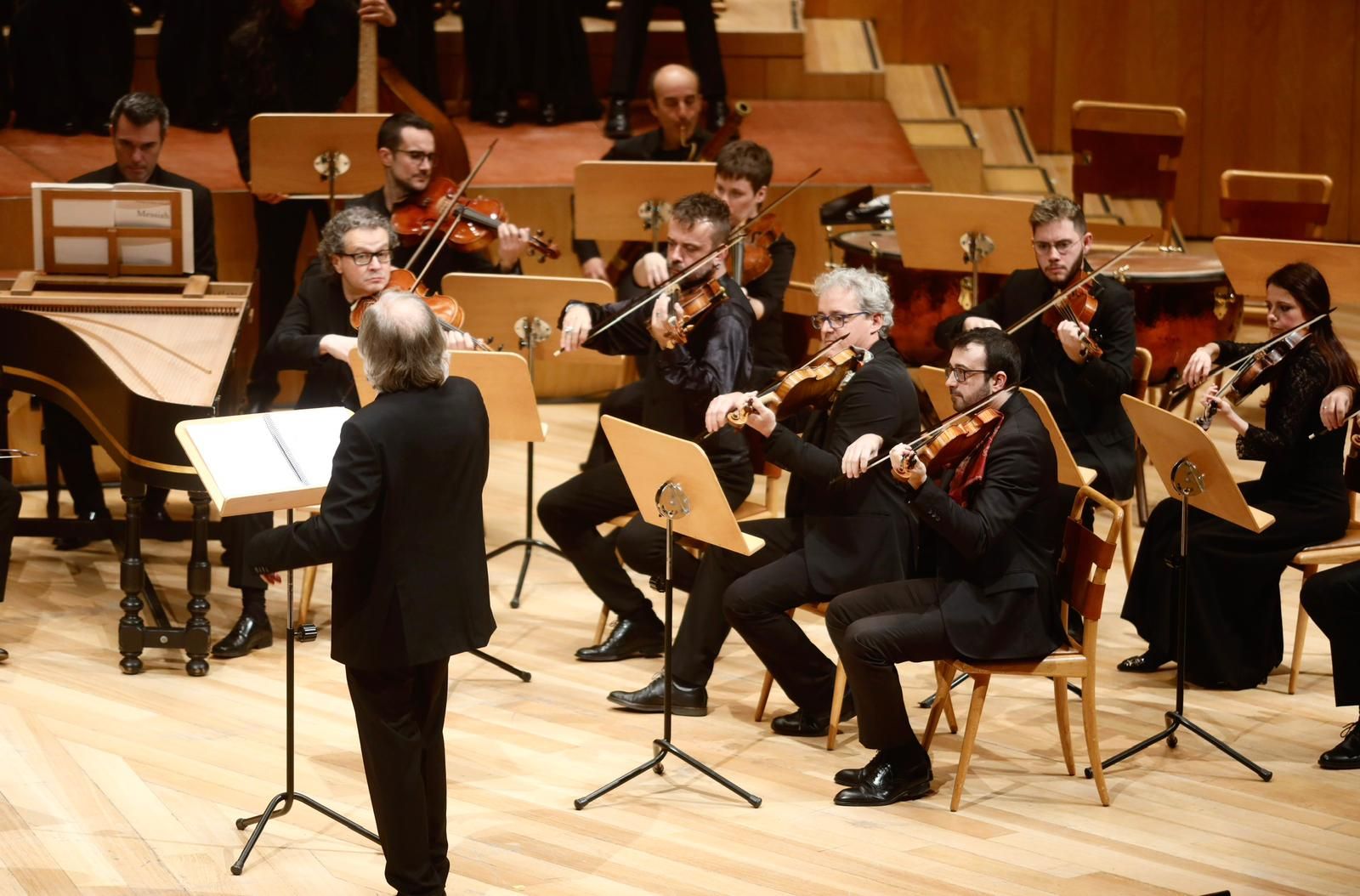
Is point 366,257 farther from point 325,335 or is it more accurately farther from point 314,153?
point 314,153

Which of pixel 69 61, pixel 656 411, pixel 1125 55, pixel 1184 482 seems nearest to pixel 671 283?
pixel 656 411

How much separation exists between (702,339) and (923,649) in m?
1.15

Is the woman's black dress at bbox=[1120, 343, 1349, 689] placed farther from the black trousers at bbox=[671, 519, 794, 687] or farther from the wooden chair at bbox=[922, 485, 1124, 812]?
the black trousers at bbox=[671, 519, 794, 687]

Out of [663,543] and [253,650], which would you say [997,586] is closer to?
[663,543]

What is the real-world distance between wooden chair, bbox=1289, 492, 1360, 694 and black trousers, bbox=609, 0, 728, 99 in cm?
382

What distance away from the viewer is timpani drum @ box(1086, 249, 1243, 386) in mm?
5770

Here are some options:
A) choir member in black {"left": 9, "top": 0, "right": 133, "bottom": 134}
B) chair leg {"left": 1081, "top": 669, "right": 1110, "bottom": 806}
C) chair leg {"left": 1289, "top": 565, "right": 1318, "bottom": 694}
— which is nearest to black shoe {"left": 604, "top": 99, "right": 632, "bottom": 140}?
choir member in black {"left": 9, "top": 0, "right": 133, "bottom": 134}

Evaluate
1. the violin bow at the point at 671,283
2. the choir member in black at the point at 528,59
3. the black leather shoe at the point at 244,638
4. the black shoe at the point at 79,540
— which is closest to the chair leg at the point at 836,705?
the violin bow at the point at 671,283

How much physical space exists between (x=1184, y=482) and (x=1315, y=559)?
2.30ft

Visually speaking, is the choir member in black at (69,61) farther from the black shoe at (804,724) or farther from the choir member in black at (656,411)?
the black shoe at (804,724)

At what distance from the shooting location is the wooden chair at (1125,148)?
23.1ft

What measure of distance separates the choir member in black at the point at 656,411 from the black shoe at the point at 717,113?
2.82 m

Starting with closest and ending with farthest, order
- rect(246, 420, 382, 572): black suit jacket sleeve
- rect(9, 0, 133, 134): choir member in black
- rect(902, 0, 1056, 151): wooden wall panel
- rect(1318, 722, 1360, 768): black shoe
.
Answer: rect(246, 420, 382, 572): black suit jacket sleeve
rect(1318, 722, 1360, 768): black shoe
rect(9, 0, 133, 134): choir member in black
rect(902, 0, 1056, 151): wooden wall panel

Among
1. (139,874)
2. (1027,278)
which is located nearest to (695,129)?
(1027,278)
